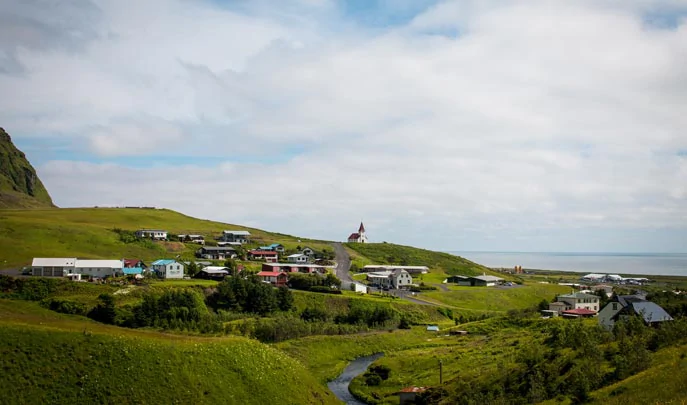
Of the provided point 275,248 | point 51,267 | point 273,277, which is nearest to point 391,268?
point 275,248

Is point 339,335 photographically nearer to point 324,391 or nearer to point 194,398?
point 324,391

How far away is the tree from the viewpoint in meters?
93.0

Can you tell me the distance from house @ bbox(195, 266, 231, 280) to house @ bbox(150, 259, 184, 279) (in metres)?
4.09

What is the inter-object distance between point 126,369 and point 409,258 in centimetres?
14442

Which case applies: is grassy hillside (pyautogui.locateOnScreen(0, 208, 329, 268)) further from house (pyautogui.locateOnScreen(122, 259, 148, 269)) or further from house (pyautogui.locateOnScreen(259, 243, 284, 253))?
house (pyautogui.locateOnScreen(122, 259, 148, 269))

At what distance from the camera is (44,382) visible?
3481 cm

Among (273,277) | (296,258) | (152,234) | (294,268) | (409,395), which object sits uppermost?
(152,234)

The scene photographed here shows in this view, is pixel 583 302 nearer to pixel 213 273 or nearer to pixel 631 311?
pixel 631 311

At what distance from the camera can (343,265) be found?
147 metres

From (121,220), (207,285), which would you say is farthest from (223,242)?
(207,285)

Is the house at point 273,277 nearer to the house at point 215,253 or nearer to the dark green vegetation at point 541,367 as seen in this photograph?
the house at point 215,253

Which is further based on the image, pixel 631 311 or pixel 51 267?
pixel 51 267

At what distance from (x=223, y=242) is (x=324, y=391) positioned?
359 ft

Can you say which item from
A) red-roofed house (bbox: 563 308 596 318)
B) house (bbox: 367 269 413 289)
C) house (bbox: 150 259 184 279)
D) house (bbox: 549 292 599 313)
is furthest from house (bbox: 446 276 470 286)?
house (bbox: 150 259 184 279)
